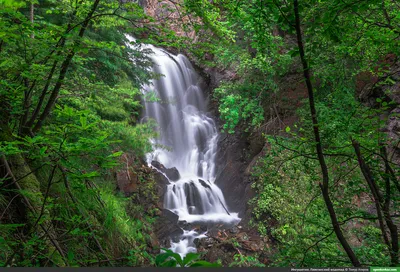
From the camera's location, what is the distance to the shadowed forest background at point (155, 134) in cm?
212

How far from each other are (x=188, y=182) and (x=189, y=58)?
1102 cm

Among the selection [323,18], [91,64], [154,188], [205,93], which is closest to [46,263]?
[323,18]

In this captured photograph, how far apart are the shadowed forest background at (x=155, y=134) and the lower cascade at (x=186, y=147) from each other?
79cm

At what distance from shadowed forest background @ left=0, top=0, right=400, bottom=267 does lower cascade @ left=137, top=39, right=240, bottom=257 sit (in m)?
0.79

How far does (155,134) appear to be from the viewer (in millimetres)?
6574

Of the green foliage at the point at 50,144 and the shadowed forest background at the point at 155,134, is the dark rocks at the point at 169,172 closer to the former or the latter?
the shadowed forest background at the point at 155,134

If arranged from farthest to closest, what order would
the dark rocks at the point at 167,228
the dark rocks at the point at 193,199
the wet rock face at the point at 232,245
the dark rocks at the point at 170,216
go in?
1. the dark rocks at the point at 193,199
2. the dark rocks at the point at 170,216
3. the dark rocks at the point at 167,228
4. the wet rock face at the point at 232,245

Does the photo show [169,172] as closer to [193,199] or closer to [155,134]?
[193,199]

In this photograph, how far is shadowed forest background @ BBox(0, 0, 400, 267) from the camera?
212 centimetres

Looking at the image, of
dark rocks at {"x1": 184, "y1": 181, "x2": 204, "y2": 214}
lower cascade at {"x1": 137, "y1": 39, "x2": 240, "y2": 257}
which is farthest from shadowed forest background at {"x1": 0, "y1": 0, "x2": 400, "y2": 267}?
dark rocks at {"x1": 184, "y1": 181, "x2": 204, "y2": 214}

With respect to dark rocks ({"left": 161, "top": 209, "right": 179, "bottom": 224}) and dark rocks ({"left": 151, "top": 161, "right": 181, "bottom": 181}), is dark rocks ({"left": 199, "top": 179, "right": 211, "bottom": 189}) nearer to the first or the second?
dark rocks ({"left": 151, "top": 161, "right": 181, "bottom": 181})

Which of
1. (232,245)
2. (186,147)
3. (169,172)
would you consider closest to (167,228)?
(232,245)

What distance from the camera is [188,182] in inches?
503

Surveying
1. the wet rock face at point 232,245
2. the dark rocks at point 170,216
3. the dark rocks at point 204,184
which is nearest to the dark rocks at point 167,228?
the dark rocks at point 170,216
